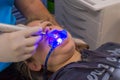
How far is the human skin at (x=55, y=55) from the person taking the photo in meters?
1.29

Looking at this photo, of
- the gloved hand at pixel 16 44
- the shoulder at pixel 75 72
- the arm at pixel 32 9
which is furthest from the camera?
the arm at pixel 32 9

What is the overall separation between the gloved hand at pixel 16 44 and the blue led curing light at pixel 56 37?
123 millimetres

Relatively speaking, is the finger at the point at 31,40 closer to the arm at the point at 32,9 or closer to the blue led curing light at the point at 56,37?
the blue led curing light at the point at 56,37

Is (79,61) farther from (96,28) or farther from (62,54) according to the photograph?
(96,28)

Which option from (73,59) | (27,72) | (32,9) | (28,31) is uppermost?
(28,31)

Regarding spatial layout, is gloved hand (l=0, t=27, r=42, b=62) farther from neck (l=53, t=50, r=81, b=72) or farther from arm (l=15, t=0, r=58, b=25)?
arm (l=15, t=0, r=58, b=25)

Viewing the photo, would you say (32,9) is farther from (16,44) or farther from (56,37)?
(16,44)

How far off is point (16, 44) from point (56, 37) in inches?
9.1

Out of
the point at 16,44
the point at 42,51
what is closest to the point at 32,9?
the point at 42,51

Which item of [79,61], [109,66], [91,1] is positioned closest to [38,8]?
[91,1]

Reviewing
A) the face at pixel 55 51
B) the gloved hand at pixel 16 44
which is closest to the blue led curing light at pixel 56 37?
the face at pixel 55 51

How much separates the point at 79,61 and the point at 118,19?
0.56 m

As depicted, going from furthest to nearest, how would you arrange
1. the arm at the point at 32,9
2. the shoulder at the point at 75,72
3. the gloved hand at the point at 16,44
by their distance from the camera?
the arm at the point at 32,9
the shoulder at the point at 75,72
the gloved hand at the point at 16,44

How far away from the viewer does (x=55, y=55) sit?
1292 mm
